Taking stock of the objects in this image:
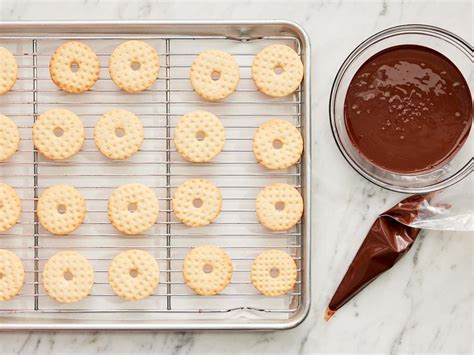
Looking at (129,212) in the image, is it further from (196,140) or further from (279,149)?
(279,149)

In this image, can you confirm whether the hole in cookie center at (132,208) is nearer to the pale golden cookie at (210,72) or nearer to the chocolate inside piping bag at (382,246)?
the pale golden cookie at (210,72)

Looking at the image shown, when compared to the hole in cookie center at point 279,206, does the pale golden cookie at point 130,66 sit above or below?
above

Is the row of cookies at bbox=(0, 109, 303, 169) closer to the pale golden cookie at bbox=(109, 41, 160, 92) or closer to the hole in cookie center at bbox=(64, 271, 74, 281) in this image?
the pale golden cookie at bbox=(109, 41, 160, 92)

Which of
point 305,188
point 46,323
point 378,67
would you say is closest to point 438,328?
point 305,188

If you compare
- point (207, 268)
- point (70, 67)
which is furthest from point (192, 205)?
point (70, 67)

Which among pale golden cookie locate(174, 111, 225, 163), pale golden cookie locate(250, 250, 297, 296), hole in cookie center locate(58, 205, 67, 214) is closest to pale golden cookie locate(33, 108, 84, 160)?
hole in cookie center locate(58, 205, 67, 214)

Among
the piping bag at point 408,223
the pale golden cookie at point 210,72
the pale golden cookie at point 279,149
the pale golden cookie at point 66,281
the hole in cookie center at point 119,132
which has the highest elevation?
the pale golden cookie at point 210,72

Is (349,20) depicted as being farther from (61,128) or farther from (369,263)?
(61,128)

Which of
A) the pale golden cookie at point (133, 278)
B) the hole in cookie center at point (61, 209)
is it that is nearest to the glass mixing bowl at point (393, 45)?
the pale golden cookie at point (133, 278)
